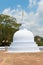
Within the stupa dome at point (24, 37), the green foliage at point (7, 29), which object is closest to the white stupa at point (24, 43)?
the stupa dome at point (24, 37)

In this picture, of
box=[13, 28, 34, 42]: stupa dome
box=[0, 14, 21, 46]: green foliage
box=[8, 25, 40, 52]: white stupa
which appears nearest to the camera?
box=[8, 25, 40, 52]: white stupa

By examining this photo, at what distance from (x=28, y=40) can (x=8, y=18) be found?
2190cm

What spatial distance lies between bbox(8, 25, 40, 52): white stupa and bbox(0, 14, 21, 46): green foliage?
16.0m

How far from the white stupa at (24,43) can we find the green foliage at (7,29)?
1602cm

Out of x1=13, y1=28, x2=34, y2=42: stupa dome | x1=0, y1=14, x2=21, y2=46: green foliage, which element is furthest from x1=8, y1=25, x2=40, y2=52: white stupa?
x1=0, y1=14, x2=21, y2=46: green foliage

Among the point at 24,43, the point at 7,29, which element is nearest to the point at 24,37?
the point at 24,43

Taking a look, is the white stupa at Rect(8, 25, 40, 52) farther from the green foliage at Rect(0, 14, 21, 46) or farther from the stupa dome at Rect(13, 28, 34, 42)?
the green foliage at Rect(0, 14, 21, 46)

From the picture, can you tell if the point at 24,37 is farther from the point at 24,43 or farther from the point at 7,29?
the point at 7,29

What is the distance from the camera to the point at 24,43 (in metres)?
31.6

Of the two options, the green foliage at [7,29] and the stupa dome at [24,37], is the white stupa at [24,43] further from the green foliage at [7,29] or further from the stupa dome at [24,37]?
the green foliage at [7,29]

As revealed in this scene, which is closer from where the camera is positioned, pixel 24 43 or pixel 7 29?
pixel 24 43

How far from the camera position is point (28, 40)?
105ft

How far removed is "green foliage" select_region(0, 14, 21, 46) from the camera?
49031 mm

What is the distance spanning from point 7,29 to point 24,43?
1909cm
